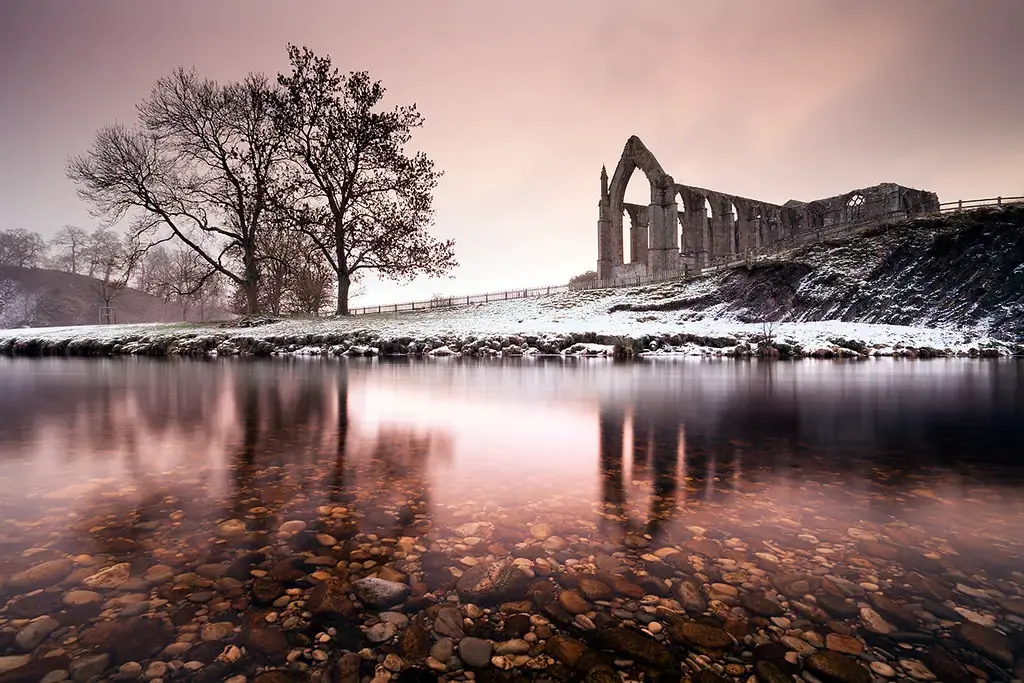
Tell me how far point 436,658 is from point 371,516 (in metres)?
1.36

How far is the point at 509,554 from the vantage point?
7.71 feet

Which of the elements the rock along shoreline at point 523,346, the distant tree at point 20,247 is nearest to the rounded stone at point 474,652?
the rock along shoreline at point 523,346

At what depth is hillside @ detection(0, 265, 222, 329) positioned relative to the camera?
73.1 metres

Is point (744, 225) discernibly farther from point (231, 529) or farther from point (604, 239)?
point (231, 529)

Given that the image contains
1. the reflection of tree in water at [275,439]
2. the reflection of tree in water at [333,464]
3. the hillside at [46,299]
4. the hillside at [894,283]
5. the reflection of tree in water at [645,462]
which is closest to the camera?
the reflection of tree in water at [645,462]

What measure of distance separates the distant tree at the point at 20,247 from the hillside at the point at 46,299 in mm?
4723

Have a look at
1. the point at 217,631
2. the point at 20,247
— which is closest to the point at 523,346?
the point at 217,631

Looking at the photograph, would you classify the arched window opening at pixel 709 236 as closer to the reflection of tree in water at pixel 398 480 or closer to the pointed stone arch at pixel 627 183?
the pointed stone arch at pixel 627 183

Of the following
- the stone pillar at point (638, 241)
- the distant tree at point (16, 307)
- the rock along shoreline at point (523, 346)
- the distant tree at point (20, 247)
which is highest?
the distant tree at point (20, 247)

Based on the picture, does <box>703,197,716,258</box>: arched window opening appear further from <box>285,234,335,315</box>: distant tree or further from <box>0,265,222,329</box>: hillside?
<box>0,265,222,329</box>: hillside

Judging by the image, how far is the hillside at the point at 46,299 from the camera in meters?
73.1

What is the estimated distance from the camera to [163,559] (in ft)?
7.34

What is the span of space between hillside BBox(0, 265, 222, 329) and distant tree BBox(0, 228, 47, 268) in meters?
4.72

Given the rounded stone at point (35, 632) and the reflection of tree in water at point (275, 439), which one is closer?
the rounded stone at point (35, 632)
